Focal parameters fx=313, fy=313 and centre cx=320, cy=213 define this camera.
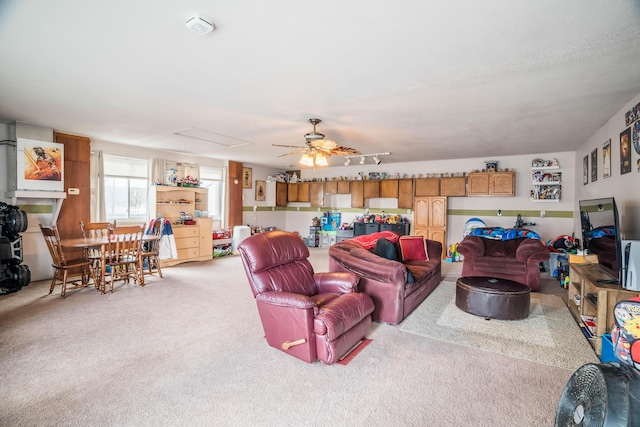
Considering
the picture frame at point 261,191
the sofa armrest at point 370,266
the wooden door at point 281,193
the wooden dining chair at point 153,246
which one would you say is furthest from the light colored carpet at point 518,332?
the wooden door at point 281,193

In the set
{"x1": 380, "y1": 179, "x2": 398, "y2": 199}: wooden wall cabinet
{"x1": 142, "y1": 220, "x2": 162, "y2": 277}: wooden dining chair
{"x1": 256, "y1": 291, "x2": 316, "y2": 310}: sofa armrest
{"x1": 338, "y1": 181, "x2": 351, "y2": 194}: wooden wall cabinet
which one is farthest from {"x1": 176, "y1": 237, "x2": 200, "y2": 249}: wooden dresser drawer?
{"x1": 380, "y1": 179, "x2": 398, "y2": 199}: wooden wall cabinet

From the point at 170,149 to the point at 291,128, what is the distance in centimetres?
338

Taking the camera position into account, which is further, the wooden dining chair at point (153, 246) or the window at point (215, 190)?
the window at point (215, 190)

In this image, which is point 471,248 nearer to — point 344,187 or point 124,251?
point 344,187

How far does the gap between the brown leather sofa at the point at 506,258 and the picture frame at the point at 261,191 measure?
5.99 meters

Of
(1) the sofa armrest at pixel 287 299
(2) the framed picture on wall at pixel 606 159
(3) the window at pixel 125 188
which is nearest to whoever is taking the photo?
(1) the sofa armrest at pixel 287 299

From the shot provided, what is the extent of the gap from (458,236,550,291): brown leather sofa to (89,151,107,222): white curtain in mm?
6519

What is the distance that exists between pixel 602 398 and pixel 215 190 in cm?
810

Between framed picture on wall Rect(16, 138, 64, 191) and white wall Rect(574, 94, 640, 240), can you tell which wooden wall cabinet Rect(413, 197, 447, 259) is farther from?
framed picture on wall Rect(16, 138, 64, 191)

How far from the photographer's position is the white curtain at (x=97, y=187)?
19.0 feet

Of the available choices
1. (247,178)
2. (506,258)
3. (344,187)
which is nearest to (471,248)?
(506,258)

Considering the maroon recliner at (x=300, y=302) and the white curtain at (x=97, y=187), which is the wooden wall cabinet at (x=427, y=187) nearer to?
the maroon recliner at (x=300, y=302)

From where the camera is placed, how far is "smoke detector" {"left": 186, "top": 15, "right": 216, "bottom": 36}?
1973mm

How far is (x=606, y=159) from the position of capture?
4.14 meters
